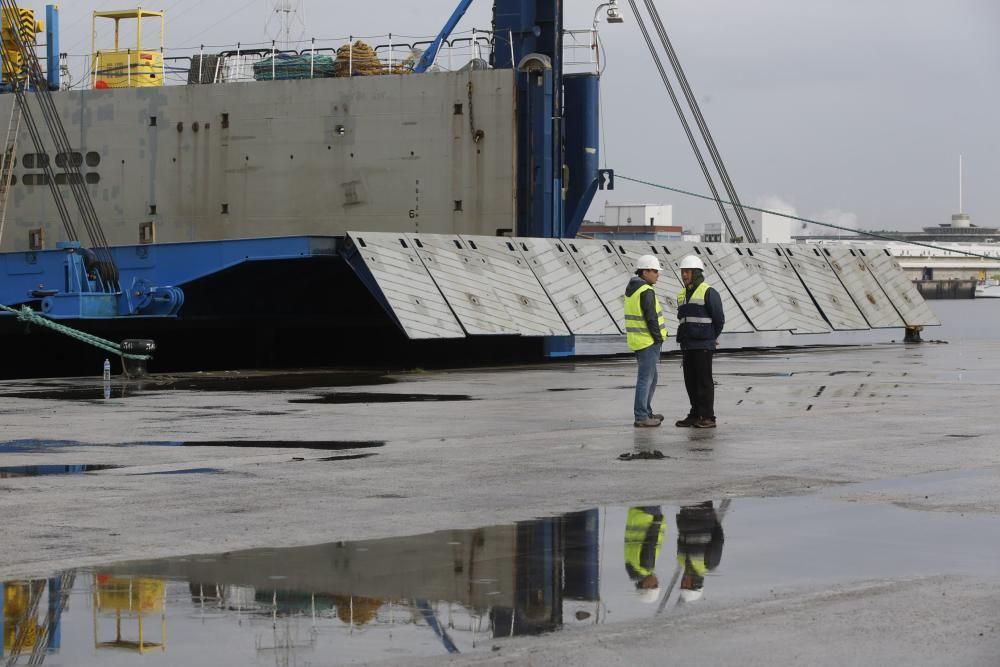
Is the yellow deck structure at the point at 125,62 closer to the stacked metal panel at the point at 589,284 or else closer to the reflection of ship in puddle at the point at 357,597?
the stacked metal panel at the point at 589,284

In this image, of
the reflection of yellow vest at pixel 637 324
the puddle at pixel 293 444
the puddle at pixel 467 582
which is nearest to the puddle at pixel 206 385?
the puddle at pixel 293 444

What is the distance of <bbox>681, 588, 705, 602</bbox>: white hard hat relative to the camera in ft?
19.4

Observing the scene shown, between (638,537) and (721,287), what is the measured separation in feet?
73.1

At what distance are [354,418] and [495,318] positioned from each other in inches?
396

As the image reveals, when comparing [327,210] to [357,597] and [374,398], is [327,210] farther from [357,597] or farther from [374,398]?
[357,597]

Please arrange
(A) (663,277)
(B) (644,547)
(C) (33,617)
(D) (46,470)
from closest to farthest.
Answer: (C) (33,617) → (B) (644,547) → (D) (46,470) → (A) (663,277)

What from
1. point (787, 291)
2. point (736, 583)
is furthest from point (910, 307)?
point (736, 583)

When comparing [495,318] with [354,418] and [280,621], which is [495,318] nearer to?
[354,418]

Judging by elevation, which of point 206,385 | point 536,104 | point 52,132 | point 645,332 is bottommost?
point 206,385

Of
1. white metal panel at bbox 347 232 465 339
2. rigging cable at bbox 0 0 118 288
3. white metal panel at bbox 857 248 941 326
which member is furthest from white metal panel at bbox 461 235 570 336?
white metal panel at bbox 857 248 941 326

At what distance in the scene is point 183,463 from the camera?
1077 cm

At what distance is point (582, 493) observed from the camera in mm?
9109

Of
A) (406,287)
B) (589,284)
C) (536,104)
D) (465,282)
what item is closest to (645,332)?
(406,287)

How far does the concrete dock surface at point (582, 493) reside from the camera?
210 inches
